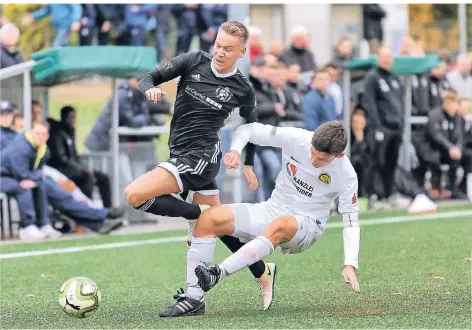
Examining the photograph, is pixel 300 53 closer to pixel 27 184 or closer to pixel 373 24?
pixel 373 24

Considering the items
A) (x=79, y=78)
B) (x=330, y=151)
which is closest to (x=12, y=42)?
(x=79, y=78)

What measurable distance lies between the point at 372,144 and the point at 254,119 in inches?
327

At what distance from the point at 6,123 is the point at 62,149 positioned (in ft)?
2.98

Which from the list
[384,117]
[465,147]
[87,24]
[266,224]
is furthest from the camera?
[465,147]

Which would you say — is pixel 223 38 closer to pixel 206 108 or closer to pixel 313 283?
pixel 206 108

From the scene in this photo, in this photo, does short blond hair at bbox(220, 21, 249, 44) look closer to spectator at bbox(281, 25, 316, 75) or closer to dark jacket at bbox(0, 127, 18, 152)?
dark jacket at bbox(0, 127, 18, 152)

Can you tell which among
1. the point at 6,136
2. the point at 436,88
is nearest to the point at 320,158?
the point at 6,136

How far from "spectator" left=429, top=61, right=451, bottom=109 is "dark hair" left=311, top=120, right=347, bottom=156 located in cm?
1078

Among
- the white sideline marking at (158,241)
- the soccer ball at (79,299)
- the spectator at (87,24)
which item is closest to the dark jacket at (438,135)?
the white sideline marking at (158,241)

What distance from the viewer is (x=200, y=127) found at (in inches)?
Result: 335

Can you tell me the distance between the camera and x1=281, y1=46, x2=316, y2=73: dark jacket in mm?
17781

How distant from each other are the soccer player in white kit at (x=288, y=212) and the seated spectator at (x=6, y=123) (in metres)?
6.20

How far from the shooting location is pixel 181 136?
852 centimetres

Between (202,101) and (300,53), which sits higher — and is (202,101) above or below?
above
